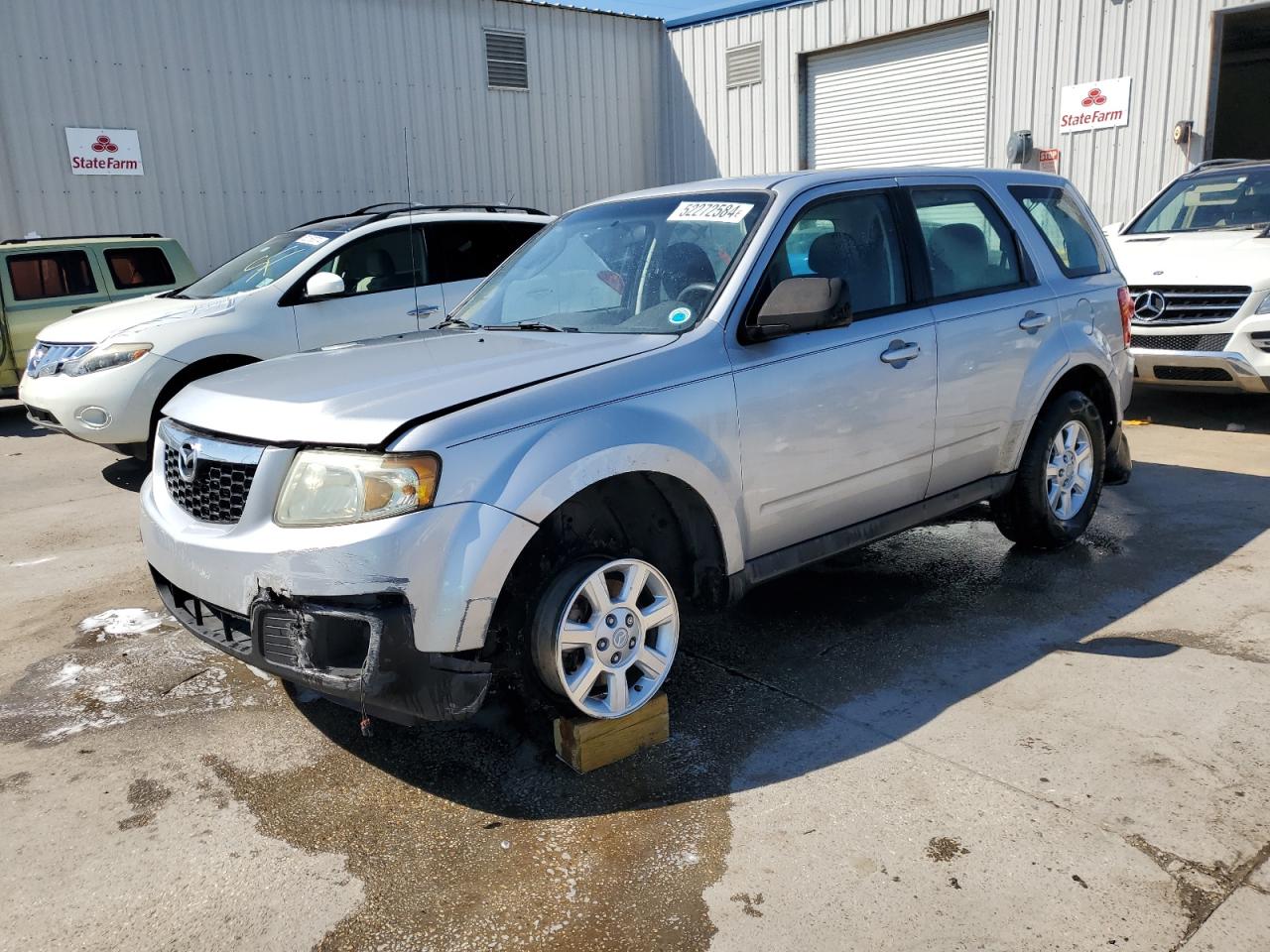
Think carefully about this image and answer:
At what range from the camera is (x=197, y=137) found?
1390 cm

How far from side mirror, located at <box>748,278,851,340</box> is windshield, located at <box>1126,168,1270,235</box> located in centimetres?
684

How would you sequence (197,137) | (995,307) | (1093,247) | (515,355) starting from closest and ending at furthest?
(515,355) → (995,307) → (1093,247) → (197,137)

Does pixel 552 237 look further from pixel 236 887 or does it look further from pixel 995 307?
pixel 236 887

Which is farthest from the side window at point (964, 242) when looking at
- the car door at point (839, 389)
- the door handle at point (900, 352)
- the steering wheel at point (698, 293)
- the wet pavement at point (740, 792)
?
the wet pavement at point (740, 792)

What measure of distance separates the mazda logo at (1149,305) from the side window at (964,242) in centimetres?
410

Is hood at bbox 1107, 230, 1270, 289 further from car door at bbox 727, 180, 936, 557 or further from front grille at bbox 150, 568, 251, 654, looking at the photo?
front grille at bbox 150, 568, 251, 654

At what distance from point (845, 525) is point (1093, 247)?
2391 millimetres

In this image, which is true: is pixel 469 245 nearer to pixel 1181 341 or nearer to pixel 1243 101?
pixel 1181 341

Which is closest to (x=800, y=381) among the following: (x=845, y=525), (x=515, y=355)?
(x=845, y=525)

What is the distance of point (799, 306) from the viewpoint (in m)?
3.57

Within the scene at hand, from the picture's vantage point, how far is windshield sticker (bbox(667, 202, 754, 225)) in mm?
4004

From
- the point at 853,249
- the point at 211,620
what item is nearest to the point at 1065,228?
the point at 853,249

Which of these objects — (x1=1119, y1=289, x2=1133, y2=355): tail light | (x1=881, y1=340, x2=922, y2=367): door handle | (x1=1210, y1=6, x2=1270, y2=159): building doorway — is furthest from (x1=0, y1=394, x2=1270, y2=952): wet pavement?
(x1=1210, y1=6, x2=1270, y2=159): building doorway

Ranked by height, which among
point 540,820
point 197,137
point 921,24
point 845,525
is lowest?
point 540,820
